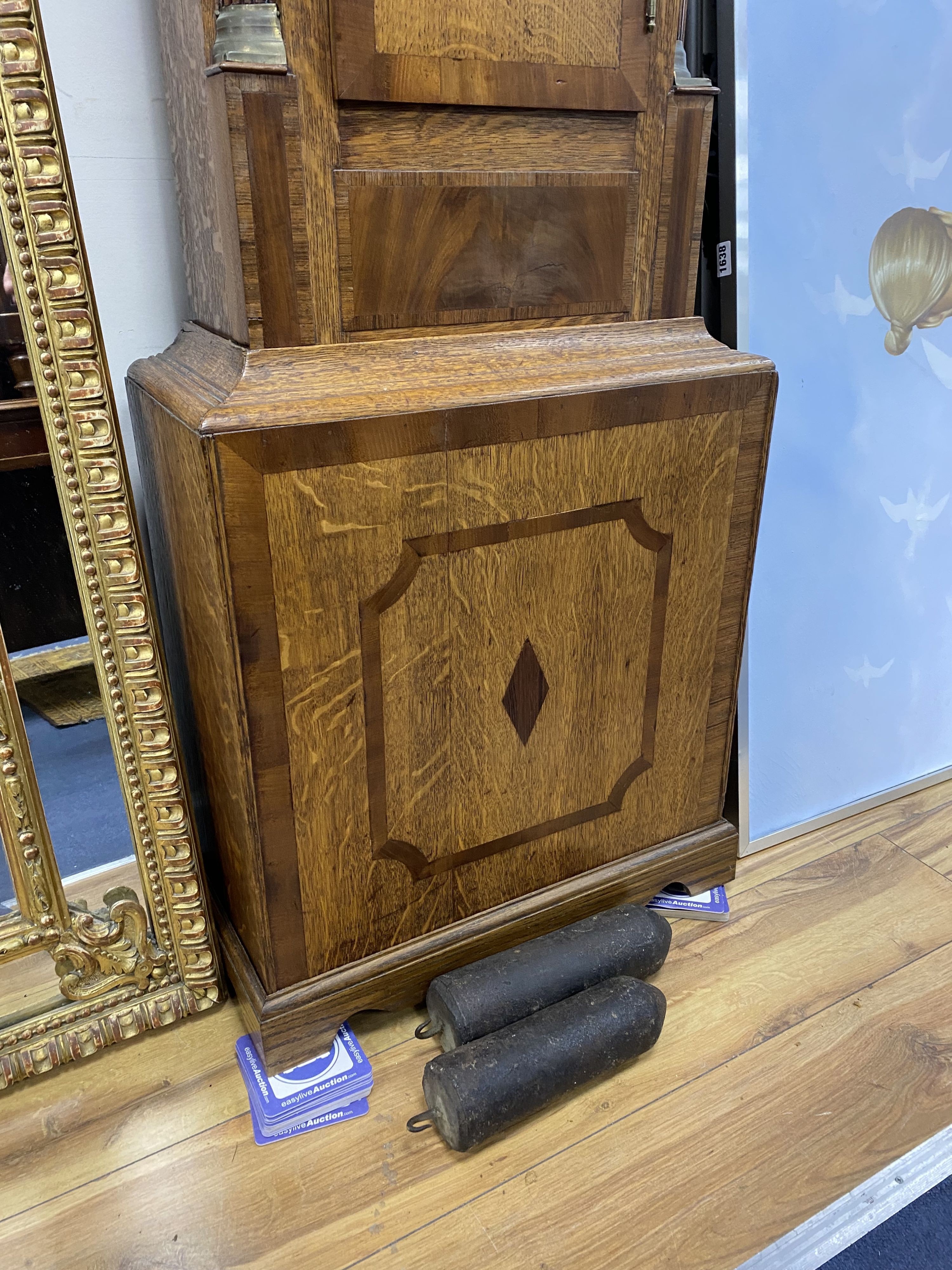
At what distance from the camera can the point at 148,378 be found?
1.12 m

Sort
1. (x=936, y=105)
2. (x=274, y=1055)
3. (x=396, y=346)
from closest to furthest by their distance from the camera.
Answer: (x=396, y=346), (x=274, y=1055), (x=936, y=105)

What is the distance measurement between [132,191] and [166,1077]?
45.2 inches

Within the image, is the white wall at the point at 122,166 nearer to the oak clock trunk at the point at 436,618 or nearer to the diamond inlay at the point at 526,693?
the oak clock trunk at the point at 436,618

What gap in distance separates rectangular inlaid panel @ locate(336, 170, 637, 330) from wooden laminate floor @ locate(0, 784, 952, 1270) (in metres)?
0.95

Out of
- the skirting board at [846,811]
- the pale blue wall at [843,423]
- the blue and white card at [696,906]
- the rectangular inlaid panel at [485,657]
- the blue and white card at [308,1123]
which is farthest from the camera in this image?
Result: the skirting board at [846,811]

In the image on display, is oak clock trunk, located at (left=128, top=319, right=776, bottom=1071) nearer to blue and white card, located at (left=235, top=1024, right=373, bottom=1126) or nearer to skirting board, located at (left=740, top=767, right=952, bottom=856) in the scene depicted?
blue and white card, located at (left=235, top=1024, right=373, bottom=1126)

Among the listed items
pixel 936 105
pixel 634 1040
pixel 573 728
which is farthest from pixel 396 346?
pixel 936 105

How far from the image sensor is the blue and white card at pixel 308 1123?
1148mm

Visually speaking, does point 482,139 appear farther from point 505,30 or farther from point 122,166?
point 122,166

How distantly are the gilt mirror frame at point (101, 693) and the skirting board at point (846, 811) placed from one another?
3.01ft

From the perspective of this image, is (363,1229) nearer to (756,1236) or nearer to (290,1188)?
(290,1188)

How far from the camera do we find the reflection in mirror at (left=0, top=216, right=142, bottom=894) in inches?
40.8

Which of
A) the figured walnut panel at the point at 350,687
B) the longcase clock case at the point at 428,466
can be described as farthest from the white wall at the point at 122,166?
the figured walnut panel at the point at 350,687

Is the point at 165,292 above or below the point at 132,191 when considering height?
below
